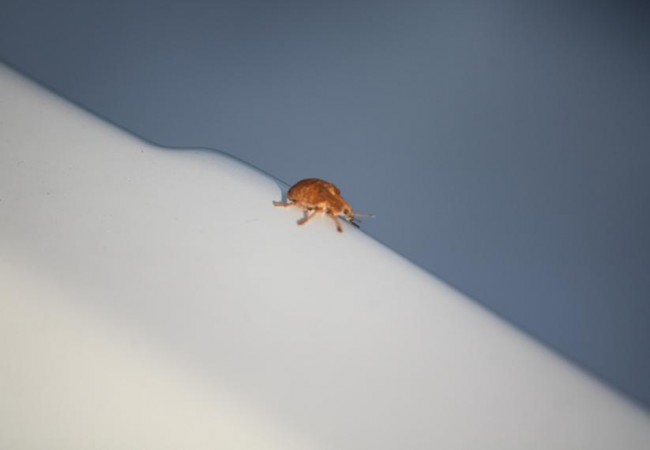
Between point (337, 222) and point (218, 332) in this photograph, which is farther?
point (337, 222)

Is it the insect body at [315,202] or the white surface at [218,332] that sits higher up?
the insect body at [315,202]

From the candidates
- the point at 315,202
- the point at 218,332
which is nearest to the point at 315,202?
the point at 315,202

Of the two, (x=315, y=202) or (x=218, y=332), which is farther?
(x=315, y=202)

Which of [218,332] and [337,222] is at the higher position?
[337,222]

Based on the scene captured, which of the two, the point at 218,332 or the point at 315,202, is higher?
the point at 315,202

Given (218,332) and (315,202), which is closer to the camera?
(218,332)

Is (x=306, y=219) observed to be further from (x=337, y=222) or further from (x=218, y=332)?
(x=218, y=332)

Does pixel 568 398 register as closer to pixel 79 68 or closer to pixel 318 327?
pixel 318 327

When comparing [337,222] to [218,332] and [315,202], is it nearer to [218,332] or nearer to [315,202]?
[315,202]

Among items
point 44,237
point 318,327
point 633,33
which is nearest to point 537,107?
point 633,33
